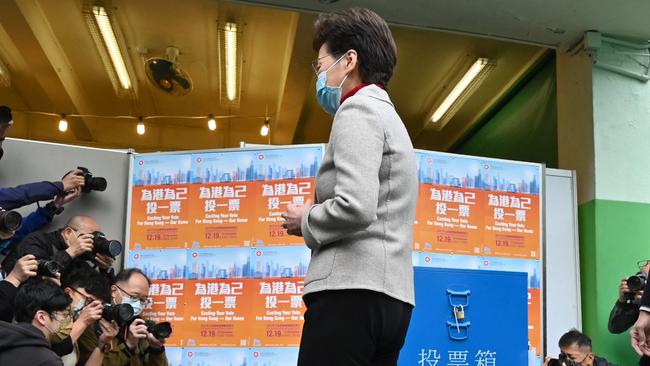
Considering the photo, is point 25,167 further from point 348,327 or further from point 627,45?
point 627,45

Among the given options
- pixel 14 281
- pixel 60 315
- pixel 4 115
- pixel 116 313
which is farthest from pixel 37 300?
pixel 4 115

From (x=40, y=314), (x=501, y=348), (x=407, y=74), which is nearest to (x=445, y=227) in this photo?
(x=501, y=348)

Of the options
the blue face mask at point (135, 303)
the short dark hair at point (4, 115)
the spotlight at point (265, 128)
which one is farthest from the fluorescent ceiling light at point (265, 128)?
the short dark hair at point (4, 115)

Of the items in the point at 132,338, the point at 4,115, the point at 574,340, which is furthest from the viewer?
the point at 574,340

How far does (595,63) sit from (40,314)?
3.87 metres

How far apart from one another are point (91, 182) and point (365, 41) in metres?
3.00

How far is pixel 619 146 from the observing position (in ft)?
17.0

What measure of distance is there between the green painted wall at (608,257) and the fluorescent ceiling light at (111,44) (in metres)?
4.04

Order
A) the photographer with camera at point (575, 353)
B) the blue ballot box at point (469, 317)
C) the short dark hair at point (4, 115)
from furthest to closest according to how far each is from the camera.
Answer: the photographer with camera at point (575, 353), the short dark hair at point (4, 115), the blue ballot box at point (469, 317)

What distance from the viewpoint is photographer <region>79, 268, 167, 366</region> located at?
3.78 m

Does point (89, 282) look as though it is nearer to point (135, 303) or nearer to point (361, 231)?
point (135, 303)

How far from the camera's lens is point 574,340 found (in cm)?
449

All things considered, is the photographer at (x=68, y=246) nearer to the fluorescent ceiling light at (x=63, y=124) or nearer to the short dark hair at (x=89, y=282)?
the short dark hair at (x=89, y=282)

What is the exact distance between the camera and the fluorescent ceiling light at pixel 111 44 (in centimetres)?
634
